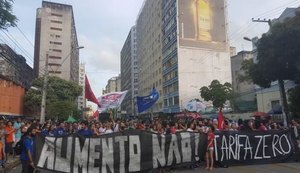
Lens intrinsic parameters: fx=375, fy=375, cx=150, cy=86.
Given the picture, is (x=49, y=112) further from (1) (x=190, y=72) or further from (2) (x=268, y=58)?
(2) (x=268, y=58)

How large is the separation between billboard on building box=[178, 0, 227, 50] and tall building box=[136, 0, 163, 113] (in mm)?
12569

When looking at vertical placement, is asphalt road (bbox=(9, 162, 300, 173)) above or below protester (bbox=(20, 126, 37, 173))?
below

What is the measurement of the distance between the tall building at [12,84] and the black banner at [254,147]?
76.9 feet

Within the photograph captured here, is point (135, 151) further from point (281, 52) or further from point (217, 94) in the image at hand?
point (217, 94)

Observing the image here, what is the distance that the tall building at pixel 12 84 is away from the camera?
1530 inches

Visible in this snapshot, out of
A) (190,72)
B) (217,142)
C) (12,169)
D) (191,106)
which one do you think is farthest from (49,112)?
(217,142)

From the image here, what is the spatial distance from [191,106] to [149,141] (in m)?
45.6

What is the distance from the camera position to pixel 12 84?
45.1m

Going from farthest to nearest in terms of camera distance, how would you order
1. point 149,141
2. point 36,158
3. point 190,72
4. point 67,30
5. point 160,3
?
1. point 67,30
2. point 160,3
3. point 190,72
4. point 149,141
5. point 36,158

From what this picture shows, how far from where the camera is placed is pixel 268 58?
27047mm

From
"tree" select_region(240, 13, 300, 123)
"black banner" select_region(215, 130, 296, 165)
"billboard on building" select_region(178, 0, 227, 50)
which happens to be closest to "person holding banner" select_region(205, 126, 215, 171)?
"black banner" select_region(215, 130, 296, 165)

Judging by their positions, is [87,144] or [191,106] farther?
[191,106]

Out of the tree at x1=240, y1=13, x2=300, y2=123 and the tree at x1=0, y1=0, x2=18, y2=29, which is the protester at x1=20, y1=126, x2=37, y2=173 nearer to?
the tree at x1=0, y1=0, x2=18, y2=29

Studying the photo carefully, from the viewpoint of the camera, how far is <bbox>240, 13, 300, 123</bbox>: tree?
25203 millimetres
